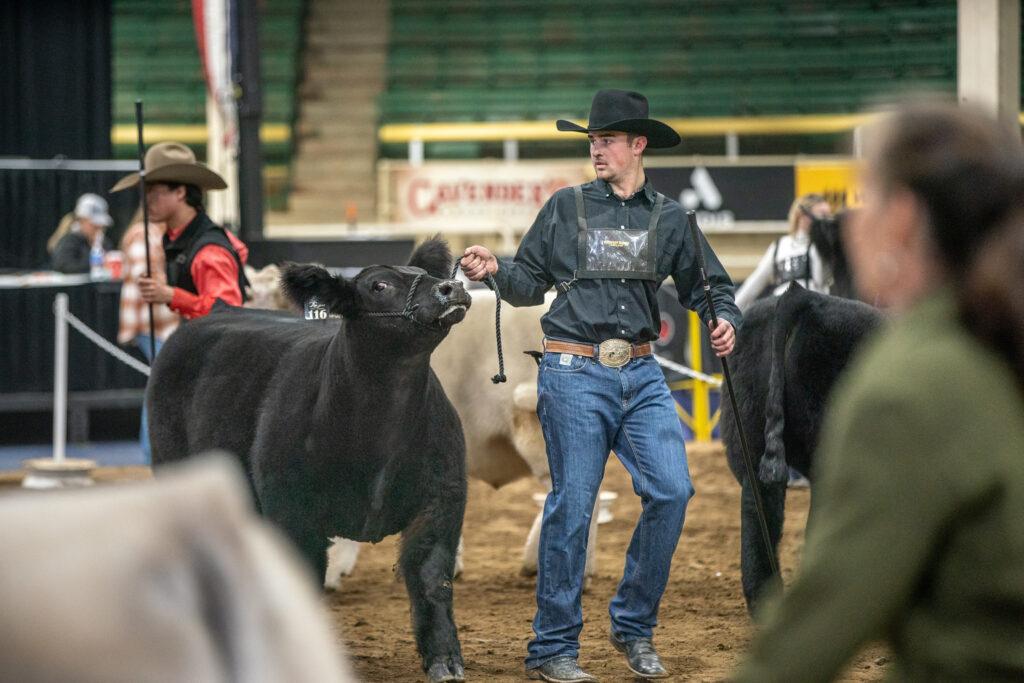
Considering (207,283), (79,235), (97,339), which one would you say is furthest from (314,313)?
(79,235)

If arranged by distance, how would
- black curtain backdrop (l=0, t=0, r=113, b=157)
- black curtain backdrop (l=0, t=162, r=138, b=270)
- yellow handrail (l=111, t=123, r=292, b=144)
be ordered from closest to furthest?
black curtain backdrop (l=0, t=162, r=138, b=270), black curtain backdrop (l=0, t=0, r=113, b=157), yellow handrail (l=111, t=123, r=292, b=144)

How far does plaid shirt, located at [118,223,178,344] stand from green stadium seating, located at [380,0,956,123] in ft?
39.2

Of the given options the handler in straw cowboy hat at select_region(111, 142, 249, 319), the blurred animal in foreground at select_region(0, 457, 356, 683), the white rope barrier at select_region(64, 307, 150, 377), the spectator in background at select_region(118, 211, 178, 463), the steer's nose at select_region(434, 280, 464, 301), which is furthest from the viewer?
the white rope barrier at select_region(64, 307, 150, 377)

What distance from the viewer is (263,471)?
4.91m

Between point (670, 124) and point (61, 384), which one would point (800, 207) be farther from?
point (670, 124)

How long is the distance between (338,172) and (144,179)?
48.7ft

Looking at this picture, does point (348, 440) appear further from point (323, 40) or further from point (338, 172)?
point (323, 40)

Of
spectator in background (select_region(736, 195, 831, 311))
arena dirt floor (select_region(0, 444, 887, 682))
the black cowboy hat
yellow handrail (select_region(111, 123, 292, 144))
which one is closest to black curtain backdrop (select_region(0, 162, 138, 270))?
arena dirt floor (select_region(0, 444, 887, 682))

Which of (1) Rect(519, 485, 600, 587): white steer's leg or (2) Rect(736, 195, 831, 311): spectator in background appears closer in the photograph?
(1) Rect(519, 485, 600, 587): white steer's leg

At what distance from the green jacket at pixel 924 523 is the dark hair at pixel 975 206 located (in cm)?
4

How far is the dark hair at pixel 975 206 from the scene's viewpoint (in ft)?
5.36

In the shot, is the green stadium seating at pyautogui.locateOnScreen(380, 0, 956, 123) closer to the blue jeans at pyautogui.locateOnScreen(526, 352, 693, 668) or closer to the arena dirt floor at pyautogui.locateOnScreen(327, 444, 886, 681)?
the arena dirt floor at pyautogui.locateOnScreen(327, 444, 886, 681)

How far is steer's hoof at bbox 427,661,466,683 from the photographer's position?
4.69 m


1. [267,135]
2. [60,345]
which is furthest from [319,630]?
[267,135]
